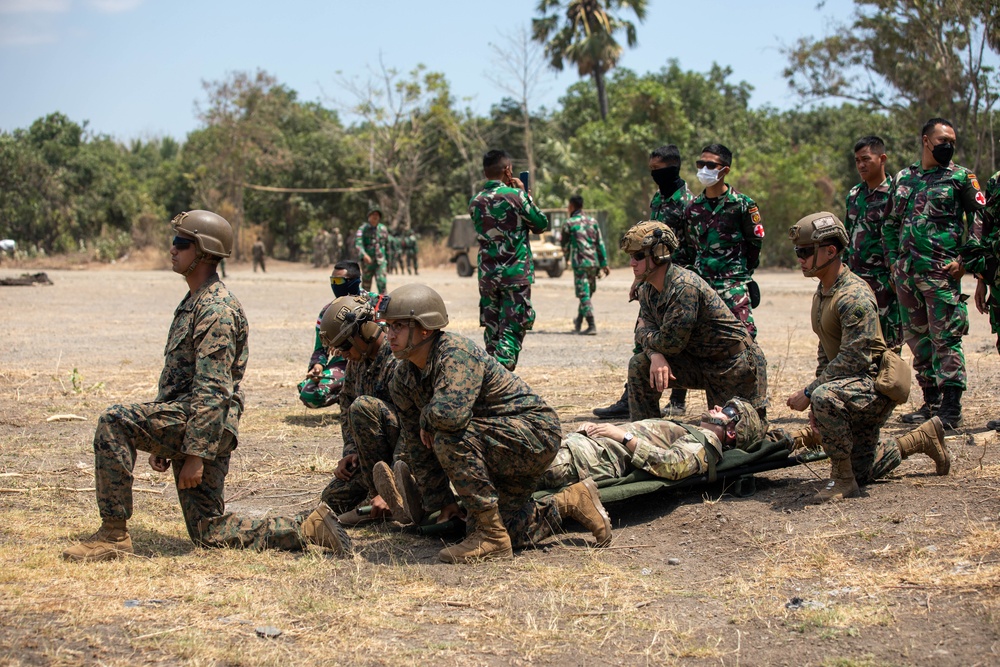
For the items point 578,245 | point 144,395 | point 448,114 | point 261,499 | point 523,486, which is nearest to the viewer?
point 523,486

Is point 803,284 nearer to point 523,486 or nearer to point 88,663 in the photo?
point 523,486

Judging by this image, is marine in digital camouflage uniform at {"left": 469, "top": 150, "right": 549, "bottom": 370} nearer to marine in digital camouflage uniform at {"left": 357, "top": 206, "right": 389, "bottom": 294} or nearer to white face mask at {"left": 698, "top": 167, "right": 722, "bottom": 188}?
white face mask at {"left": 698, "top": 167, "right": 722, "bottom": 188}

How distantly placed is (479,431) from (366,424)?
77 centimetres

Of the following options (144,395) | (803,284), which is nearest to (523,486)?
(144,395)

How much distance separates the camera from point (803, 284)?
24.8m

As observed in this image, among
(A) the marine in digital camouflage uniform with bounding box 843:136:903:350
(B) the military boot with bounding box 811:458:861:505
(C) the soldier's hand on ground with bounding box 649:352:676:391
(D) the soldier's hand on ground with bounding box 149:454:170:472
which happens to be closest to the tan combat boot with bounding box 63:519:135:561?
(D) the soldier's hand on ground with bounding box 149:454:170:472

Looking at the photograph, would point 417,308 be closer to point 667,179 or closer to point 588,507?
point 588,507

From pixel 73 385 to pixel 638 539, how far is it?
6.98 m

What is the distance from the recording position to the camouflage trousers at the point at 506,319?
29.9 feet

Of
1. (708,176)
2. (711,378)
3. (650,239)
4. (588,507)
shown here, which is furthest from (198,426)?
(708,176)

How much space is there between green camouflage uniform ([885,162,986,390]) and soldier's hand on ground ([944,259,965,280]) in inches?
1.3

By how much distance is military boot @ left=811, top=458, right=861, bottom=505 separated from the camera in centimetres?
571

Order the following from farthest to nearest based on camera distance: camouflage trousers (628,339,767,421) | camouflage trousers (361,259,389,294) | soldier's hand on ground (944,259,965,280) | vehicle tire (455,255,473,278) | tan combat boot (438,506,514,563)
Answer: vehicle tire (455,255,473,278), camouflage trousers (361,259,389,294), soldier's hand on ground (944,259,965,280), camouflage trousers (628,339,767,421), tan combat boot (438,506,514,563)

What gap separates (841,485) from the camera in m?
5.74
